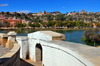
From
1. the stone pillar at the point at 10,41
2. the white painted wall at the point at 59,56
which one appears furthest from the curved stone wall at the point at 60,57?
the stone pillar at the point at 10,41

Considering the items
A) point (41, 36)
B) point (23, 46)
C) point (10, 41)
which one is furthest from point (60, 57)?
point (23, 46)

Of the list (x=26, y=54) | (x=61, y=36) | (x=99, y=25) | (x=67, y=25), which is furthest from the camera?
(x=99, y=25)

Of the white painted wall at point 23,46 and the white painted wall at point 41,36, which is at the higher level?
the white painted wall at point 41,36

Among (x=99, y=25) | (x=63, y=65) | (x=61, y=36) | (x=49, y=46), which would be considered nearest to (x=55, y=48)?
(x=49, y=46)

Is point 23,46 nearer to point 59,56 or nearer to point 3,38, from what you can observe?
point 3,38

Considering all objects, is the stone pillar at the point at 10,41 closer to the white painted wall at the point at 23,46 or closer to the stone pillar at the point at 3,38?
the stone pillar at the point at 3,38

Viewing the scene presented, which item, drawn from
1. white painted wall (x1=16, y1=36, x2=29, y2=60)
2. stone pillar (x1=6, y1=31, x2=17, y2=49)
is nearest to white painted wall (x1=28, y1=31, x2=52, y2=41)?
white painted wall (x1=16, y1=36, x2=29, y2=60)

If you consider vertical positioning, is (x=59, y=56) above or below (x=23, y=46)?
above

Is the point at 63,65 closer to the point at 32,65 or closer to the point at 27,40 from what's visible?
the point at 32,65

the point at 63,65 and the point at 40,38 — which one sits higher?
the point at 40,38

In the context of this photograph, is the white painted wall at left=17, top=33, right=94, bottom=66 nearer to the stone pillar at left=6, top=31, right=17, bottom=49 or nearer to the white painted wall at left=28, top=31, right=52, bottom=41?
the white painted wall at left=28, top=31, right=52, bottom=41

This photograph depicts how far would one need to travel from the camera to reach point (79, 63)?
6.25 metres

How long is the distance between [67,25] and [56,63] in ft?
215

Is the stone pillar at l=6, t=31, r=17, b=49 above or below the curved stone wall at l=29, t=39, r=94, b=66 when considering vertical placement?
above
